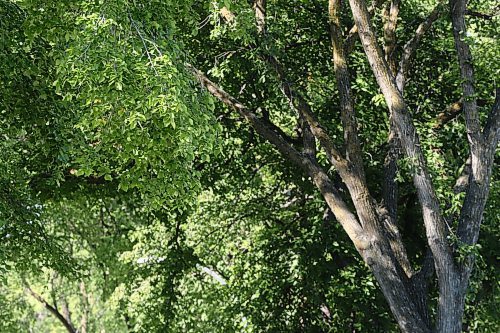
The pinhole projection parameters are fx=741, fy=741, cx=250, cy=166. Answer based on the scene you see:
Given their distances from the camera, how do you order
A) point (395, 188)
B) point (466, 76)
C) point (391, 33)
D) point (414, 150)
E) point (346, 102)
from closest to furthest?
point (414, 150) < point (466, 76) < point (346, 102) < point (395, 188) < point (391, 33)

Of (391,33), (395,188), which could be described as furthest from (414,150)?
(391,33)

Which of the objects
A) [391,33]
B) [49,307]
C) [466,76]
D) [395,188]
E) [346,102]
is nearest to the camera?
[466,76]

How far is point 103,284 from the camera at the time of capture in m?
16.3

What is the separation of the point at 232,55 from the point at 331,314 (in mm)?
3707

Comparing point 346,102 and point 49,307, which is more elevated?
point 49,307

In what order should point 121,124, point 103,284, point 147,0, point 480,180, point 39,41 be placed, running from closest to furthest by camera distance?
point 121,124 → point 147,0 → point 39,41 → point 480,180 → point 103,284

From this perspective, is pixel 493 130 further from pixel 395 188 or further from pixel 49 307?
pixel 49 307

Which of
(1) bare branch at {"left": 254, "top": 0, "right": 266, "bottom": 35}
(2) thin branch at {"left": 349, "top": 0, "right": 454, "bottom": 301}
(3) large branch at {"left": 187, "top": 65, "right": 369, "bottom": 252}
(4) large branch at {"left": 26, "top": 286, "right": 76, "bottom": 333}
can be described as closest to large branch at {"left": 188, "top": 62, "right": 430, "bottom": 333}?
(3) large branch at {"left": 187, "top": 65, "right": 369, "bottom": 252}

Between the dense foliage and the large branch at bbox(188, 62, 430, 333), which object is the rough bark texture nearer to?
the large branch at bbox(188, 62, 430, 333)

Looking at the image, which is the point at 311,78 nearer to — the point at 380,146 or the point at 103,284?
the point at 380,146

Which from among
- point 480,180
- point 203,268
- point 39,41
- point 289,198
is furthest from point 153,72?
point 203,268

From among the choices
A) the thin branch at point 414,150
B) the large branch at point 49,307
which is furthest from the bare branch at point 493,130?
the large branch at point 49,307

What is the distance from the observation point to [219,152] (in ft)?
23.4

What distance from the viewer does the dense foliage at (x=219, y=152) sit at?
17.1ft
